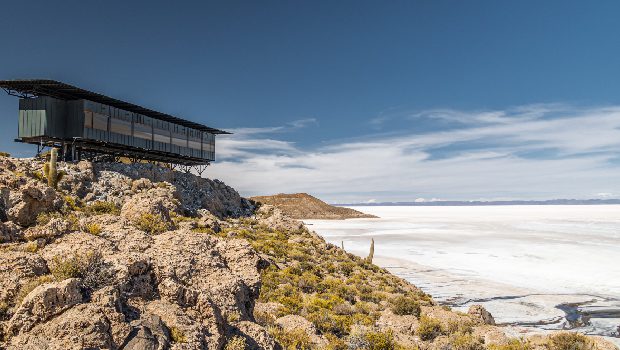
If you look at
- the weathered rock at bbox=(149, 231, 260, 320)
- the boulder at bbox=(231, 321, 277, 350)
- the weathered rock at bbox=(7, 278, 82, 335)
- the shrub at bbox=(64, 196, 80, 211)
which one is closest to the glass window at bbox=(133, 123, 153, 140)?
the shrub at bbox=(64, 196, 80, 211)

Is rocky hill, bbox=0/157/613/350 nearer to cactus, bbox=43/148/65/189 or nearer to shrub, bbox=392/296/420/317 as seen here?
shrub, bbox=392/296/420/317

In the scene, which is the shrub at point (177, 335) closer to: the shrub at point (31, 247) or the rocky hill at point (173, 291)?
the rocky hill at point (173, 291)

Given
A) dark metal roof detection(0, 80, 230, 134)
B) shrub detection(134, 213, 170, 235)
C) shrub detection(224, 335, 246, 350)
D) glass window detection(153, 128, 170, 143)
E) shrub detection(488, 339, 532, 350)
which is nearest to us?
shrub detection(224, 335, 246, 350)

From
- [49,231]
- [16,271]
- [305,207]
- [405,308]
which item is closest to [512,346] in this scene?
[405,308]

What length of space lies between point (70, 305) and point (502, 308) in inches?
1016

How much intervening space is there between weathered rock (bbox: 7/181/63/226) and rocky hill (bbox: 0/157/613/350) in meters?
0.05

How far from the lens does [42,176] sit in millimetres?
27906

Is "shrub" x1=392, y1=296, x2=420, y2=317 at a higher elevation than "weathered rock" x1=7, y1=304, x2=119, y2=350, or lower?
lower

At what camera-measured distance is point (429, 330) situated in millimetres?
16047

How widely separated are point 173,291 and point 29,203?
11.1 m

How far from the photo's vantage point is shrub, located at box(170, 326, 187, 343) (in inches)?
287

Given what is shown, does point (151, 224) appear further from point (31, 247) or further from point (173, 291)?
point (173, 291)

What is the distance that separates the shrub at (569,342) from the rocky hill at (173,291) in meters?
0.05

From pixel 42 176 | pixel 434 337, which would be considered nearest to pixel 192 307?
pixel 434 337
